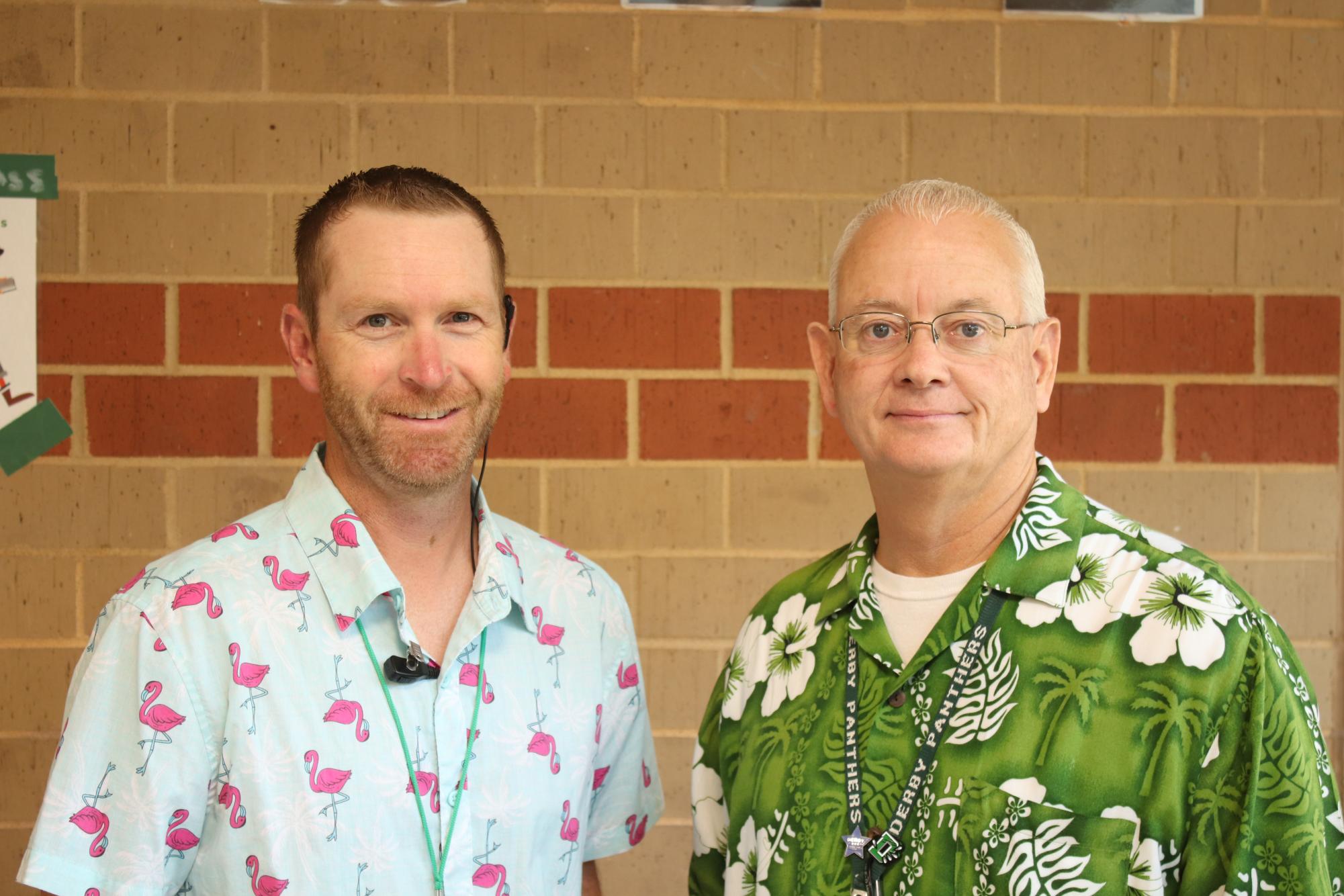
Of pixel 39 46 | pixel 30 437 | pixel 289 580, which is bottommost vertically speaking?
pixel 289 580

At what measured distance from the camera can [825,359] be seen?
72.1 inches

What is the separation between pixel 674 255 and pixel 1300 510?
1.65 meters

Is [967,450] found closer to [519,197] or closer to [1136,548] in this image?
[1136,548]

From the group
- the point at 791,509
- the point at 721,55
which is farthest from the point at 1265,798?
the point at 721,55

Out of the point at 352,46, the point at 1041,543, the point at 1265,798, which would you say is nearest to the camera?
the point at 1265,798

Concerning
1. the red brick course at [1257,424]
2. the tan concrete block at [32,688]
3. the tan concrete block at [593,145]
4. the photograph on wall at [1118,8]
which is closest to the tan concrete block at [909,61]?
the photograph on wall at [1118,8]

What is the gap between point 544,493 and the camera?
2.87 meters

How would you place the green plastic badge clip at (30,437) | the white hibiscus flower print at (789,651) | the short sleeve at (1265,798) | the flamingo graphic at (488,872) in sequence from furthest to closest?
the green plastic badge clip at (30,437)
the white hibiscus flower print at (789,651)
the flamingo graphic at (488,872)
the short sleeve at (1265,798)

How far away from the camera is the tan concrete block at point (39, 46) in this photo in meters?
2.81

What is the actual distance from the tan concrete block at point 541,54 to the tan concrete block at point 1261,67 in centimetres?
137

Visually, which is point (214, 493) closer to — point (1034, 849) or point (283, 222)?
point (283, 222)

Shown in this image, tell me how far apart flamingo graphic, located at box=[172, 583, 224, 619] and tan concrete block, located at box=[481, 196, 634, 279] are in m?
1.36

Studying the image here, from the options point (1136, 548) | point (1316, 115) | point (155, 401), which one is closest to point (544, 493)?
point (155, 401)

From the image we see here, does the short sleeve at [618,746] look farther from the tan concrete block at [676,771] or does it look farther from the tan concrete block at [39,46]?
the tan concrete block at [39,46]
